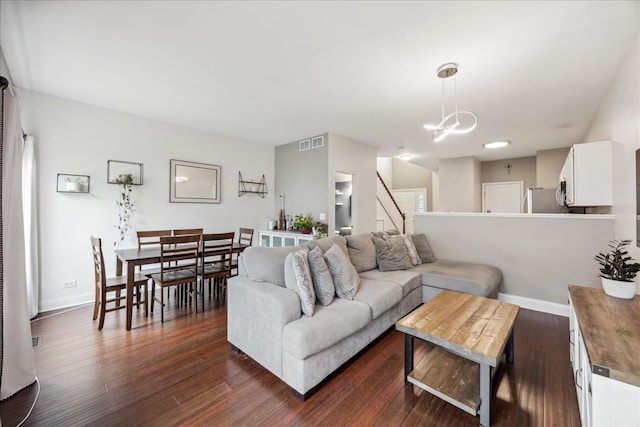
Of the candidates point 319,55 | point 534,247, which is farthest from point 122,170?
point 534,247

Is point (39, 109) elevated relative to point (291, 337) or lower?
elevated

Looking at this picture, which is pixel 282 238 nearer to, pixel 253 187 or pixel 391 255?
pixel 253 187

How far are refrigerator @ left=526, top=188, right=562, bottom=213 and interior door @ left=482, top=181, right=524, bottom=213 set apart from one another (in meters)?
3.12

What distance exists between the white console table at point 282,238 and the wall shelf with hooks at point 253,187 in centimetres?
86

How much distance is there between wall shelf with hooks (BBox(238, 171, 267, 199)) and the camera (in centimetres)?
539

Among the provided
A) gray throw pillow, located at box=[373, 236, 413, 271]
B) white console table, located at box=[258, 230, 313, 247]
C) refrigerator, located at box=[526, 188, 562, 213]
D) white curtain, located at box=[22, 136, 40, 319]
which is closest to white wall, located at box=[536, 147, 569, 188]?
refrigerator, located at box=[526, 188, 562, 213]

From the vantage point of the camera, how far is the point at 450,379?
1.91 metres

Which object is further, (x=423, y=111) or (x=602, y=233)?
(x=423, y=111)

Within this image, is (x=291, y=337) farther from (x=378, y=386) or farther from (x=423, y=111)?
(x=423, y=111)

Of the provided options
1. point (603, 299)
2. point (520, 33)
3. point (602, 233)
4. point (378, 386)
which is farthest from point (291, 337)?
point (602, 233)

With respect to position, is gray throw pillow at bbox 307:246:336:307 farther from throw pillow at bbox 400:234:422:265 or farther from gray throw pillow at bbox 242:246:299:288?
throw pillow at bbox 400:234:422:265

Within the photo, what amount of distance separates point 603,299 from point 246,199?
5174mm

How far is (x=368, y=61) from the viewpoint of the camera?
8.32ft

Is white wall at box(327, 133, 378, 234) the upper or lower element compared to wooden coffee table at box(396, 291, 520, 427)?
upper
